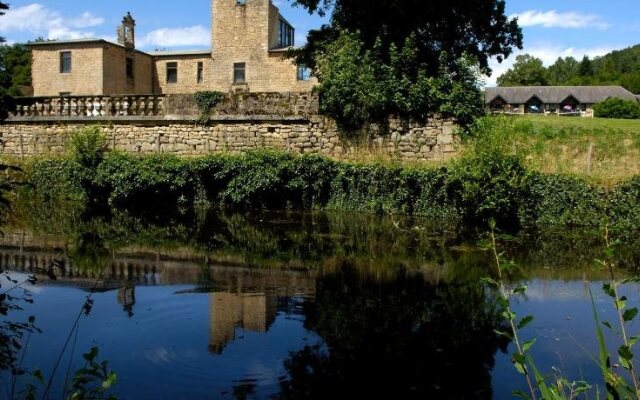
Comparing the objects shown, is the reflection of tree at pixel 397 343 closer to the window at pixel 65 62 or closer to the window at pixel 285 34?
the window at pixel 285 34

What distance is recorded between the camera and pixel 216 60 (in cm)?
3706

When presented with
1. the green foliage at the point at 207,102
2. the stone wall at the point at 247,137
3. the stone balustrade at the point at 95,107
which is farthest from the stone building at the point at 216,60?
the green foliage at the point at 207,102

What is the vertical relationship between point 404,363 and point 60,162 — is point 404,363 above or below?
below

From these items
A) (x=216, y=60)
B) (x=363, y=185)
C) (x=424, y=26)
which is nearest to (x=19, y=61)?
(x=216, y=60)

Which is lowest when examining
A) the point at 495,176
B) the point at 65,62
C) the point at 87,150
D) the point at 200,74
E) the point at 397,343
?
the point at 397,343

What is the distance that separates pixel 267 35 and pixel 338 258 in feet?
88.0

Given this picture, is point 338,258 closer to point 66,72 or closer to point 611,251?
point 611,251

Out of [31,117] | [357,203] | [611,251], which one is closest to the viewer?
[611,251]

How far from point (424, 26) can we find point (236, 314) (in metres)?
17.6

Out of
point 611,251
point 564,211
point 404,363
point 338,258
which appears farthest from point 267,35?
point 611,251

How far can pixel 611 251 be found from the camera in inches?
110

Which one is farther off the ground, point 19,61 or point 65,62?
point 19,61

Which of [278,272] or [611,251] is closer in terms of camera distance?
[611,251]

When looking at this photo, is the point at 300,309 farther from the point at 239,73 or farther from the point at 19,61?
the point at 19,61
